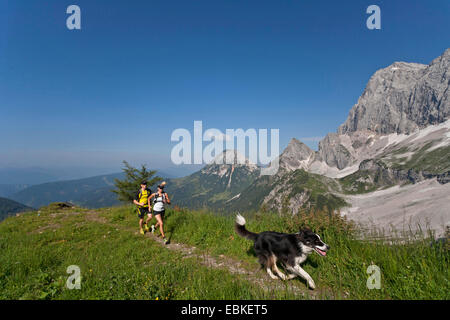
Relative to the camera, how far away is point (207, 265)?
6.91 metres

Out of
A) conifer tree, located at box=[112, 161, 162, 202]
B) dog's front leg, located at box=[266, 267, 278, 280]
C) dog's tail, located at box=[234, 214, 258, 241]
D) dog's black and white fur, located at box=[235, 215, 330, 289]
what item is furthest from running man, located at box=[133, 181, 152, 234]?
conifer tree, located at box=[112, 161, 162, 202]


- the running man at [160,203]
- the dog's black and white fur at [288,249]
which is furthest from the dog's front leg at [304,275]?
the running man at [160,203]

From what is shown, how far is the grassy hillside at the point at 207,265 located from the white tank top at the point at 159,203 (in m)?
1.40

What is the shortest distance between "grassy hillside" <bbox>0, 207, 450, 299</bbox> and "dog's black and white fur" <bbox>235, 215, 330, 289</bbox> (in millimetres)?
354

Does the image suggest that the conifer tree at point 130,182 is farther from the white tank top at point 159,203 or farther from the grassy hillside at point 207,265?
the white tank top at point 159,203

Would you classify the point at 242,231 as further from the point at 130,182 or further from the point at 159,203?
the point at 130,182

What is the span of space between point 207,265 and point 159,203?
500 centimetres

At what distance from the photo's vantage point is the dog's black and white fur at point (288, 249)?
6.04m

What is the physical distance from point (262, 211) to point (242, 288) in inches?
241

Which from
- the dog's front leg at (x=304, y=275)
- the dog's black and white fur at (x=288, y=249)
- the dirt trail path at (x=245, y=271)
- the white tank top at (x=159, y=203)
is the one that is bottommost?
the dirt trail path at (x=245, y=271)

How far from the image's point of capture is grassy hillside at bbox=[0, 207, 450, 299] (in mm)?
4633

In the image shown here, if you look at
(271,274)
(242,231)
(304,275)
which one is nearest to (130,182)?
(242,231)

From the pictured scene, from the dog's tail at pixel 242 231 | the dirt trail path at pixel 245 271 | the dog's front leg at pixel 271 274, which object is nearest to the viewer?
the dirt trail path at pixel 245 271
